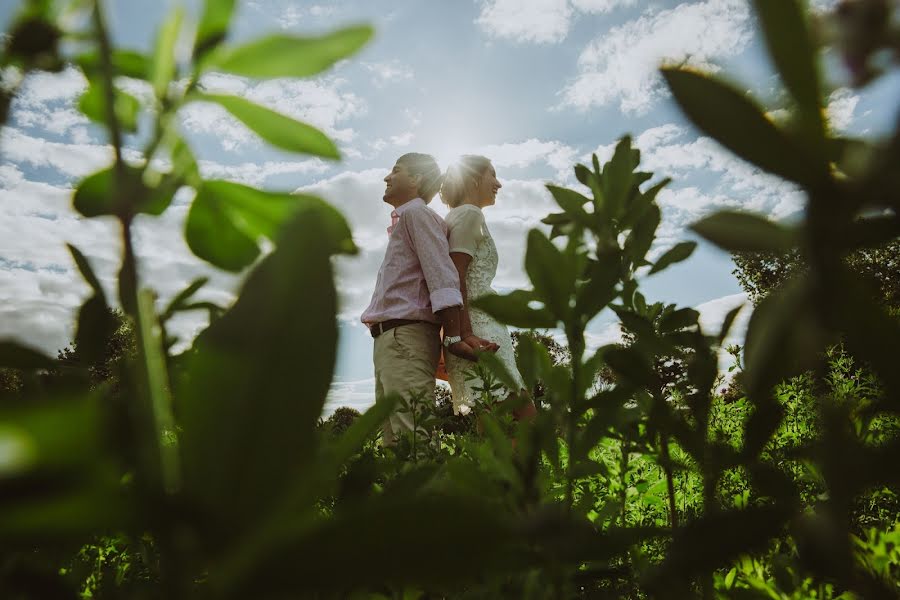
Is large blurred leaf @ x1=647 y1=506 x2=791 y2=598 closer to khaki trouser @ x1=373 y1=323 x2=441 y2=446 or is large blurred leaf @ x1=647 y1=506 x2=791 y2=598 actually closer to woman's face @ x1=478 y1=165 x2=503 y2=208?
khaki trouser @ x1=373 y1=323 x2=441 y2=446

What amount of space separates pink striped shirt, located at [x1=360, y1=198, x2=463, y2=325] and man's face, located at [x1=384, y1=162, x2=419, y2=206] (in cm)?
68

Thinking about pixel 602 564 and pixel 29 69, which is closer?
pixel 29 69

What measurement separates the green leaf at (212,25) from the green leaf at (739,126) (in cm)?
37

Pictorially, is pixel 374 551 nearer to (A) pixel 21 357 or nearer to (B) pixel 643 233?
(A) pixel 21 357

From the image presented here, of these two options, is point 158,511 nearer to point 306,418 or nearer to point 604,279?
point 306,418

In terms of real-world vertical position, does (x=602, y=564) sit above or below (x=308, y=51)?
below

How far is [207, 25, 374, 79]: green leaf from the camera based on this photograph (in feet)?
1.62

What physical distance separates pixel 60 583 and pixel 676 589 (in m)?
0.47

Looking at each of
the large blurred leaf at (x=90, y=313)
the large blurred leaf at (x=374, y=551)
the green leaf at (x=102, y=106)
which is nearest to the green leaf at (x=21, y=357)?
the large blurred leaf at (x=90, y=313)

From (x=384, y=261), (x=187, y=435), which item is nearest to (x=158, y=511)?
(x=187, y=435)

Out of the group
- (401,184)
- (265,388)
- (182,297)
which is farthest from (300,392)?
(401,184)

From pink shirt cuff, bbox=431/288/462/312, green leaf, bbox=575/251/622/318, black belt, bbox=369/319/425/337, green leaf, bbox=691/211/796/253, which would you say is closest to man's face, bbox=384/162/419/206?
black belt, bbox=369/319/425/337

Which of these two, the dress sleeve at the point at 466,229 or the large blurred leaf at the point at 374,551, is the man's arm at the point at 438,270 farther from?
the large blurred leaf at the point at 374,551

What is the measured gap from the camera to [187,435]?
30 cm
